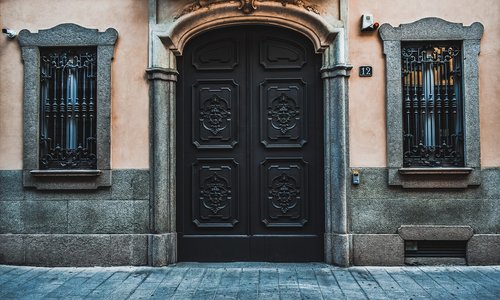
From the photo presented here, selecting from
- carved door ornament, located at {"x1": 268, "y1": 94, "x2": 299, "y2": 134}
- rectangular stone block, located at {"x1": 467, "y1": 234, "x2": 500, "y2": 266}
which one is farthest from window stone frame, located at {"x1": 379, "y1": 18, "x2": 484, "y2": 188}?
carved door ornament, located at {"x1": 268, "y1": 94, "x2": 299, "y2": 134}

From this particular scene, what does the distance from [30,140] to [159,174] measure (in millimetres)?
2017

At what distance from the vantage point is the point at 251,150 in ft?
27.5

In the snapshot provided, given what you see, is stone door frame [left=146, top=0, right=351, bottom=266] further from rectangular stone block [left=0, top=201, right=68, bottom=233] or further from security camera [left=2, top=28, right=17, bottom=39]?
security camera [left=2, top=28, right=17, bottom=39]

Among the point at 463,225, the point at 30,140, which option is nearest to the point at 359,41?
the point at 463,225

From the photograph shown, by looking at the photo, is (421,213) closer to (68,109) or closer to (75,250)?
(75,250)

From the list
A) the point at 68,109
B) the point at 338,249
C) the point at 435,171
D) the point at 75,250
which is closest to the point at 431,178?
the point at 435,171

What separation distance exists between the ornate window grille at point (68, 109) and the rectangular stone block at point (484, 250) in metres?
5.65

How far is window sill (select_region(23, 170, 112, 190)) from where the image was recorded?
26.6 feet

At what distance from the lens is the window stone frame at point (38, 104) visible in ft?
26.7

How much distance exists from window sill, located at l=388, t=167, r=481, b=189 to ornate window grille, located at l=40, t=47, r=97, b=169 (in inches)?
176

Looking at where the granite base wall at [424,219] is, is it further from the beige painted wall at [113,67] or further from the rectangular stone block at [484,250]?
the beige painted wall at [113,67]

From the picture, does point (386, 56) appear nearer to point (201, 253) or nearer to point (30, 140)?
point (201, 253)

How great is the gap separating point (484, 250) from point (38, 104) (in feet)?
22.5

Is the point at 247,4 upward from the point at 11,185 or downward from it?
upward
